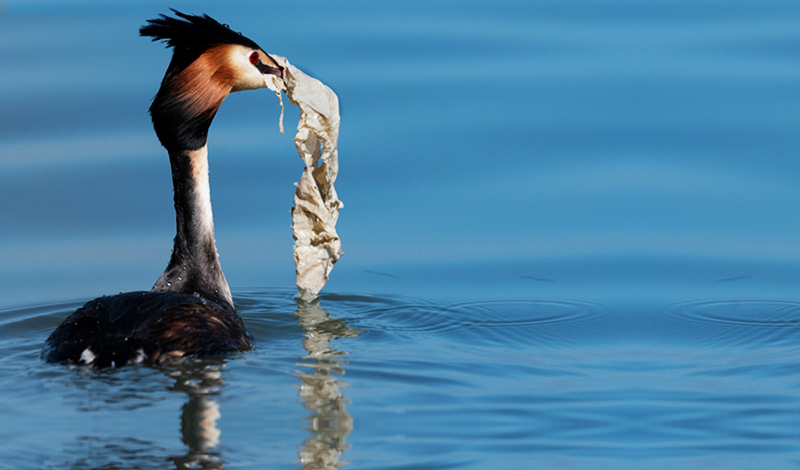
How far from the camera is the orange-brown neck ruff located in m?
7.29

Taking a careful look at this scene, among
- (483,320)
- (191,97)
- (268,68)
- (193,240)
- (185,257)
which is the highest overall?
(268,68)

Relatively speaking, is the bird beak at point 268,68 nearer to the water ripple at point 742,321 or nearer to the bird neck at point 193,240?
the bird neck at point 193,240

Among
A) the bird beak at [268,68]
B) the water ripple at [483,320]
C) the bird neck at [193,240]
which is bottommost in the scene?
the water ripple at [483,320]

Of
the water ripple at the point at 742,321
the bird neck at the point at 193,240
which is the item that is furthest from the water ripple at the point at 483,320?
the bird neck at the point at 193,240

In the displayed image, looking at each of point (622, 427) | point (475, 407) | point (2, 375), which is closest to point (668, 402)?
point (622, 427)

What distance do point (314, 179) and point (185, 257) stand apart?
0.90m

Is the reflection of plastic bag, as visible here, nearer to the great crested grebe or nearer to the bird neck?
the great crested grebe

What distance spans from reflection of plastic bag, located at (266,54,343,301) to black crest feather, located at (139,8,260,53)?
333mm

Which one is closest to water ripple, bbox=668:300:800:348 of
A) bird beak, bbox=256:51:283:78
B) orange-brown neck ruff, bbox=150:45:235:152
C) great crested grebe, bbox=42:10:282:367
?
great crested grebe, bbox=42:10:282:367

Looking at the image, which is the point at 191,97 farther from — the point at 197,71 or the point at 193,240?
the point at 193,240

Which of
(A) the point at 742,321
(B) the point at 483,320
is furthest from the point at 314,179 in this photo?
(A) the point at 742,321

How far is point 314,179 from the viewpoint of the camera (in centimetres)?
759

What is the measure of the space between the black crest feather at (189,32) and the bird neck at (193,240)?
2.19 feet

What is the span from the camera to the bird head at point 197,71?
7230mm
